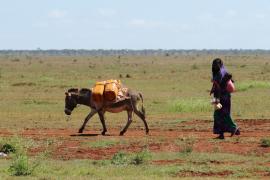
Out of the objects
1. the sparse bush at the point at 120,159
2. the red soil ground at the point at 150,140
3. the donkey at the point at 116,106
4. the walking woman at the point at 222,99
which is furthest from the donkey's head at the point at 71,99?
the sparse bush at the point at 120,159

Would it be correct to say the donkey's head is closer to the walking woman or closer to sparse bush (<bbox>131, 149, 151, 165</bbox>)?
the walking woman

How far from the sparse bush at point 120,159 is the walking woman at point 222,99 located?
3.72 m

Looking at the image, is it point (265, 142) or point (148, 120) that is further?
point (148, 120)

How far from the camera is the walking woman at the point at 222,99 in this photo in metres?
17.7

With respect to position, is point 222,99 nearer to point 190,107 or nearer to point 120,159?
point 120,159

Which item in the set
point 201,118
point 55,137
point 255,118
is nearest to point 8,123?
point 55,137

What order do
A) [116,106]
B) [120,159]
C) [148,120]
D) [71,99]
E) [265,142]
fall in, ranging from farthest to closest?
[148,120]
[71,99]
[116,106]
[265,142]
[120,159]

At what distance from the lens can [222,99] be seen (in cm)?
1788

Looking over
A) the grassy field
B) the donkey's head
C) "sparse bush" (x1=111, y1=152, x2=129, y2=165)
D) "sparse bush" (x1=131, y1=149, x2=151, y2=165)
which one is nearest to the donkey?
the donkey's head

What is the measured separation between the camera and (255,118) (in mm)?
23781

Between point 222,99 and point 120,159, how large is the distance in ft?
13.7

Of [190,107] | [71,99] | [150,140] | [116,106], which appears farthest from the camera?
[190,107]

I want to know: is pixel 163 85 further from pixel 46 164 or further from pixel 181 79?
pixel 46 164

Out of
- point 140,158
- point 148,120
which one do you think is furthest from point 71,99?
point 140,158
